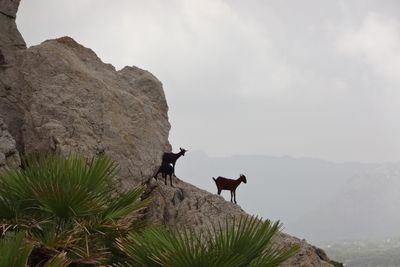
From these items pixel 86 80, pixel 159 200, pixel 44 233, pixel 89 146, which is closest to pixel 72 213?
pixel 44 233

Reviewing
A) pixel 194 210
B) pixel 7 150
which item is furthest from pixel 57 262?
pixel 194 210

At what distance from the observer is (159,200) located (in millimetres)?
17703

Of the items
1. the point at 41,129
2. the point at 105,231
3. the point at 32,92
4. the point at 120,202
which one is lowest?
the point at 105,231

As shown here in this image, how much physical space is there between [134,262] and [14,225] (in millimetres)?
2348

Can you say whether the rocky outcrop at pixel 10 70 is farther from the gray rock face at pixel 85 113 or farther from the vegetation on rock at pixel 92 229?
the vegetation on rock at pixel 92 229

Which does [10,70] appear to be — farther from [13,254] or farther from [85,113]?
[13,254]

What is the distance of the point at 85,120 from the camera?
56.2ft

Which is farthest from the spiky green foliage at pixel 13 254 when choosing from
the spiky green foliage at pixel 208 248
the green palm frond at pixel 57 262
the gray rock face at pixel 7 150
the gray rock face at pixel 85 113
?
the gray rock face at pixel 85 113

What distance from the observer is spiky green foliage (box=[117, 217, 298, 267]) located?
6500 millimetres

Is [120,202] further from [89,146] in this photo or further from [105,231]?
[89,146]

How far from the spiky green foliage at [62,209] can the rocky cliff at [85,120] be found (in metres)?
7.38

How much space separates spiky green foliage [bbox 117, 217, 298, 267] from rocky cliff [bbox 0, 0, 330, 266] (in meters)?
9.41

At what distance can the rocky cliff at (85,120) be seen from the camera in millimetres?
16594

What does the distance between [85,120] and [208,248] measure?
1145 centimetres
